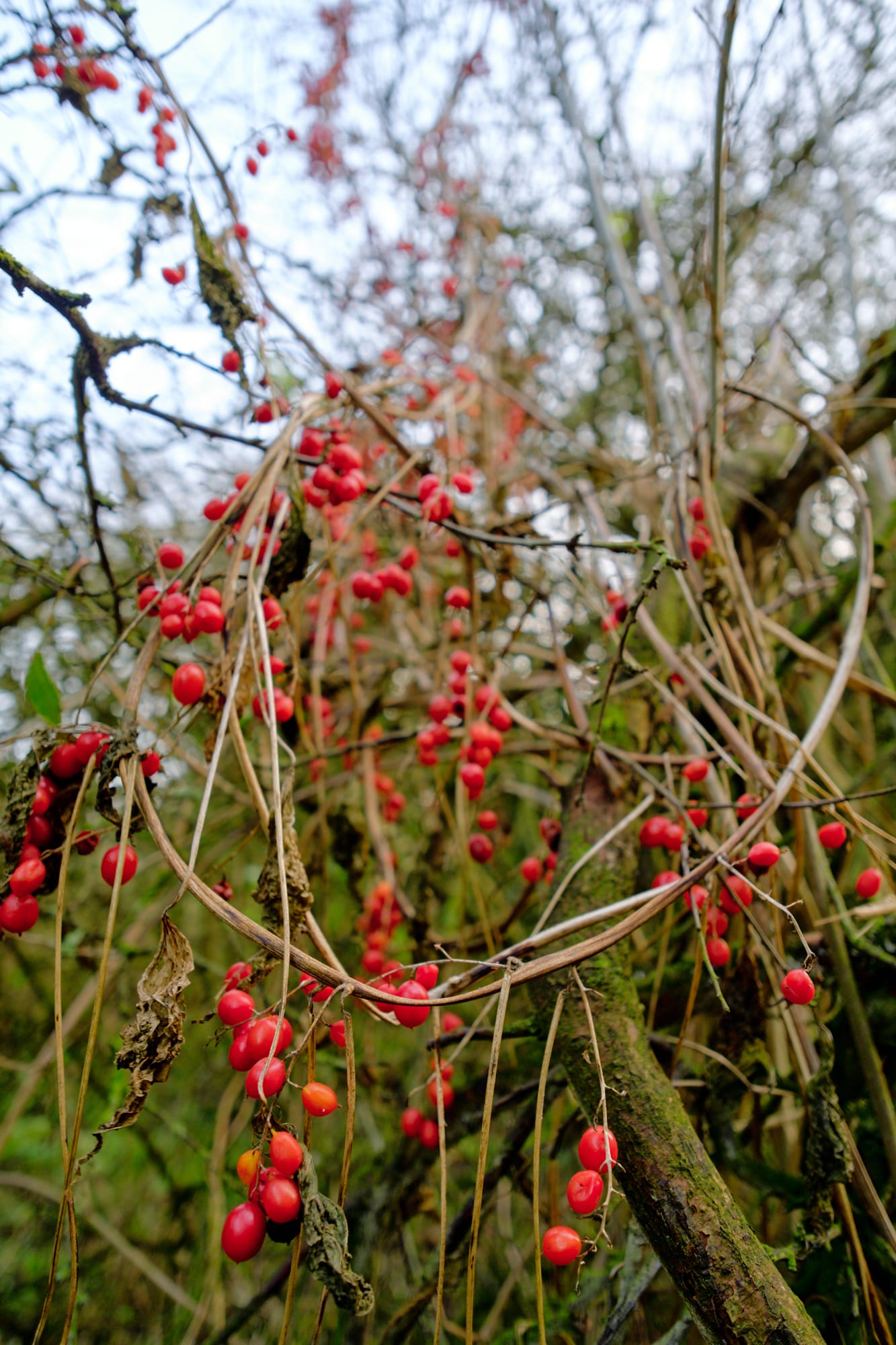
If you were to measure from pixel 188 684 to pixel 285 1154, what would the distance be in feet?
1.62

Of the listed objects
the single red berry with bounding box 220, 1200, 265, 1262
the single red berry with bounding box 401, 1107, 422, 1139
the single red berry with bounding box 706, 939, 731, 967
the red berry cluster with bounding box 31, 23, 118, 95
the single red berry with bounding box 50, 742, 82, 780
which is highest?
the red berry cluster with bounding box 31, 23, 118, 95

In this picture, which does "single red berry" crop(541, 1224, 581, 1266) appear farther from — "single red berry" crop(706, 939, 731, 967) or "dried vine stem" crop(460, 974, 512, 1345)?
"single red berry" crop(706, 939, 731, 967)

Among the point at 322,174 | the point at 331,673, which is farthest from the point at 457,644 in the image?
the point at 322,174

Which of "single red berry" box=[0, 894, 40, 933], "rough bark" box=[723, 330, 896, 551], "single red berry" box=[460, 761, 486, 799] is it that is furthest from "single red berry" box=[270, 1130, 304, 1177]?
"rough bark" box=[723, 330, 896, 551]

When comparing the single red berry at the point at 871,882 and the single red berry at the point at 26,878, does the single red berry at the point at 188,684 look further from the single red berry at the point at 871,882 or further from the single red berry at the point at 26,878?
the single red berry at the point at 871,882

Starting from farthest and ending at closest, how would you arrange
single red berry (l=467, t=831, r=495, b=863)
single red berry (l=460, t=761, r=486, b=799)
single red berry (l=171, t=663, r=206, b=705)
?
single red berry (l=467, t=831, r=495, b=863), single red berry (l=460, t=761, r=486, b=799), single red berry (l=171, t=663, r=206, b=705)

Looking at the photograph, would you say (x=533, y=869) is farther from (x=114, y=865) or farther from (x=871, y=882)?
(x=114, y=865)

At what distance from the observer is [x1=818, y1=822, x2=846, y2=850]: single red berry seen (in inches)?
40.9

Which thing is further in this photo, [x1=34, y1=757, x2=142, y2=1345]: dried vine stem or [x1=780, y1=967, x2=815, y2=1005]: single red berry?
[x1=780, y1=967, x2=815, y2=1005]: single red berry

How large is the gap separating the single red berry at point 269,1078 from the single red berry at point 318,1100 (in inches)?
1.0

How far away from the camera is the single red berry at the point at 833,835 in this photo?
1.04 metres

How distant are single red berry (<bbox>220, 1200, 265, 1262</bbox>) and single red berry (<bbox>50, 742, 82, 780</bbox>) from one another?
0.46m

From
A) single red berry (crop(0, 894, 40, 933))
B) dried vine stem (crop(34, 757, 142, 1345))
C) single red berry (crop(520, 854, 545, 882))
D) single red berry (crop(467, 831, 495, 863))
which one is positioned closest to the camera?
dried vine stem (crop(34, 757, 142, 1345))

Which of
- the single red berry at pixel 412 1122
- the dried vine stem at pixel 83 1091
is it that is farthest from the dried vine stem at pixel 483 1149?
the single red berry at pixel 412 1122
